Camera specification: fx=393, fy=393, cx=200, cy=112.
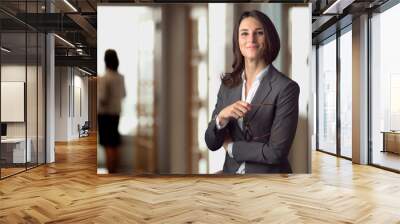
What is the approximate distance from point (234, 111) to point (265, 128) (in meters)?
0.57

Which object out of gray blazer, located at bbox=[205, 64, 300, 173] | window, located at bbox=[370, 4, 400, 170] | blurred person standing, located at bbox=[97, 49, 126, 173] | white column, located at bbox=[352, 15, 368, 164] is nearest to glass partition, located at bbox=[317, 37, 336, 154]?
white column, located at bbox=[352, 15, 368, 164]

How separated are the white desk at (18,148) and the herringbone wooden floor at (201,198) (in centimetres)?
44

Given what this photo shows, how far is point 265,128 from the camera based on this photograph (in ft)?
20.2

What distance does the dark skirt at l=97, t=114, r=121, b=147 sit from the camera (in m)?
6.55

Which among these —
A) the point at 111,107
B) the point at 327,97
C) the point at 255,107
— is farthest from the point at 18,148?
the point at 327,97

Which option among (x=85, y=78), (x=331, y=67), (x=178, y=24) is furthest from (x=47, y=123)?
(x=85, y=78)

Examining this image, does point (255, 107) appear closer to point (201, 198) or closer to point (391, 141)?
point (201, 198)

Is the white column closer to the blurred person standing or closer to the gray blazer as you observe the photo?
the gray blazer

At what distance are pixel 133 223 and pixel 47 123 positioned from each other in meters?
5.42

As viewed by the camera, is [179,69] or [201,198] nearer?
[201,198]

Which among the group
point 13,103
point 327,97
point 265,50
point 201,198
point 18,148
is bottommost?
point 201,198

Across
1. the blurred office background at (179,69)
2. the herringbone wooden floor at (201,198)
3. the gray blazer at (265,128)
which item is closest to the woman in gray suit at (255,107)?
the gray blazer at (265,128)

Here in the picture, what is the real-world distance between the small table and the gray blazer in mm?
2357

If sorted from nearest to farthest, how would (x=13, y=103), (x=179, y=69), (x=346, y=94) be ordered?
(x=179, y=69) → (x=13, y=103) → (x=346, y=94)
